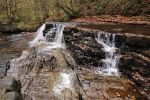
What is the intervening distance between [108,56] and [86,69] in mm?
1502

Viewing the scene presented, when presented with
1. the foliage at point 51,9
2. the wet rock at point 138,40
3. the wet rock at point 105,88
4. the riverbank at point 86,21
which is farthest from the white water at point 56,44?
the foliage at point 51,9

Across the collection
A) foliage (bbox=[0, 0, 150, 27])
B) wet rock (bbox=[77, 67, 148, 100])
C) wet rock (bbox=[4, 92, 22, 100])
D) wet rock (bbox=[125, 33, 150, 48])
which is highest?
foliage (bbox=[0, 0, 150, 27])

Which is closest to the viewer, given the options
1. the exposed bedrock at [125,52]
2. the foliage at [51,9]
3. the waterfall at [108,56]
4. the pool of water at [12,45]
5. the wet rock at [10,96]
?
the wet rock at [10,96]

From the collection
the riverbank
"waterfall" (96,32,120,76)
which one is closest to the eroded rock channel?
"waterfall" (96,32,120,76)

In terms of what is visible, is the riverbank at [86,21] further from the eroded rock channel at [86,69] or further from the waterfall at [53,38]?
the eroded rock channel at [86,69]

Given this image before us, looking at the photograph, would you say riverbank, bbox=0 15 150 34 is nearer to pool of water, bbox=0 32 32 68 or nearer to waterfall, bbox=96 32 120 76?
pool of water, bbox=0 32 32 68

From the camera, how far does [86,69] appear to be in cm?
1269

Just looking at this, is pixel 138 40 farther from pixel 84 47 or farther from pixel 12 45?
pixel 12 45

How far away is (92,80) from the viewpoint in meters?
11.4

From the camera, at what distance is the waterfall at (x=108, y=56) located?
12798mm

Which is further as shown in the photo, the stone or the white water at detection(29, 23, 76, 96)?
the white water at detection(29, 23, 76, 96)

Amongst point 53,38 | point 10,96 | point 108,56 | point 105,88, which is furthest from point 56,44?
point 10,96

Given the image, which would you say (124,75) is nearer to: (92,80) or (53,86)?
(92,80)

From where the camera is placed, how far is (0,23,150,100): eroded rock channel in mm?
10125
